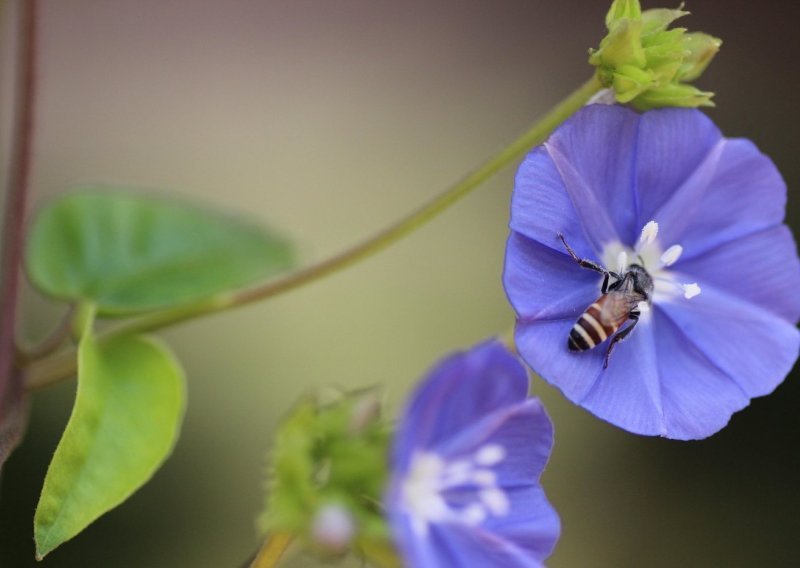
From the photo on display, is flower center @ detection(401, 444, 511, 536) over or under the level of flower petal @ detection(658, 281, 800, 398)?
under

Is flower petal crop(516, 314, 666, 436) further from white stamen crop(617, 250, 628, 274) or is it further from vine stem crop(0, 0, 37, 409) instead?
vine stem crop(0, 0, 37, 409)

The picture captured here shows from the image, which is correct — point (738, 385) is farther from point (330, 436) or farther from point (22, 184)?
point (22, 184)

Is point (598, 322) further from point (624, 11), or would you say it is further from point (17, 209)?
point (17, 209)

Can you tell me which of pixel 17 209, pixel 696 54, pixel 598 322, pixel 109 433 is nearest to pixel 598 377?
pixel 598 322

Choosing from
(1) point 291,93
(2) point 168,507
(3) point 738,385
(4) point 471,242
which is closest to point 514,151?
(3) point 738,385

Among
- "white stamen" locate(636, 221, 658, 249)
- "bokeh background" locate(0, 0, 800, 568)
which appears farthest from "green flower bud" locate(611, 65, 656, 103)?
"bokeh background" locate(0, 0, 800, 568)

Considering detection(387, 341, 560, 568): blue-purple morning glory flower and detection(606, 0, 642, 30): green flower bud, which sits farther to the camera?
detection(606, 0, 642, 30): green flower bud

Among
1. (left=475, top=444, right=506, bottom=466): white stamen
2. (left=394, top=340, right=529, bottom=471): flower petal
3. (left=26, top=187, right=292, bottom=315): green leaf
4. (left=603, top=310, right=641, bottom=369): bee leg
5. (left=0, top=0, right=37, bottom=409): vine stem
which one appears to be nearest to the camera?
(left=394, top=340, right=529, bottom=471): flower petal

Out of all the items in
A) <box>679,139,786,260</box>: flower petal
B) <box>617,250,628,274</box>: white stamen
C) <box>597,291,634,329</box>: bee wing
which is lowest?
<box>617,250,628,274</box>: white stamen
